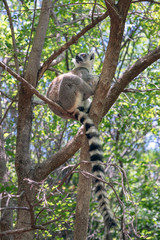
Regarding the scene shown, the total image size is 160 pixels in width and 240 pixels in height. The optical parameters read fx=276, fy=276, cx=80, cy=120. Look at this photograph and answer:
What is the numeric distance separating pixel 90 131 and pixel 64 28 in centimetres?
412

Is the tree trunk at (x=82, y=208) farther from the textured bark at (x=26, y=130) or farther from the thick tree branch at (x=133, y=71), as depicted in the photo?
the textured bark at (x=26, y=130)

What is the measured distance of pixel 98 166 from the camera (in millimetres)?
3725

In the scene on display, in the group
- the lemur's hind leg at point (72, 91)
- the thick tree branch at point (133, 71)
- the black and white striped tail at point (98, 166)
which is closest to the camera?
the black and white striped tail at point (98, 166)

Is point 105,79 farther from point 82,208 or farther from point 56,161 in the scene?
point 56,161

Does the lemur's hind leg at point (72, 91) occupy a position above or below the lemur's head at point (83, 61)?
below

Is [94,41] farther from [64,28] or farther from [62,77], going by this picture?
[62,77]

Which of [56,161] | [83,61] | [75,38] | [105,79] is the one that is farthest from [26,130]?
[83,61]

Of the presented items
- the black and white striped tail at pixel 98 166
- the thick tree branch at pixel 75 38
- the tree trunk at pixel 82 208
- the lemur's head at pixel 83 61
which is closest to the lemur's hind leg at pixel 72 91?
the thick tree branch at pixel 75 38

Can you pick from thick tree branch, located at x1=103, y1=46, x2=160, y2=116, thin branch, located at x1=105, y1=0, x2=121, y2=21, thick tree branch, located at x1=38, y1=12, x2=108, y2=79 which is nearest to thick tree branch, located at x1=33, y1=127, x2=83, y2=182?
thick tree branch, located at x1=103, y1=46, x2=160, y2=116

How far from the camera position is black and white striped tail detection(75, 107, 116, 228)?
314 cm

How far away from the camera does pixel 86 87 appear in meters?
5.73

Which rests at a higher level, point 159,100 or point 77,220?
point 159,100

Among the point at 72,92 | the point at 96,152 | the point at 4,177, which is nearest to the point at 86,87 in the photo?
the point at 72,92

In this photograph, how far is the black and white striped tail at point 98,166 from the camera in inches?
124
